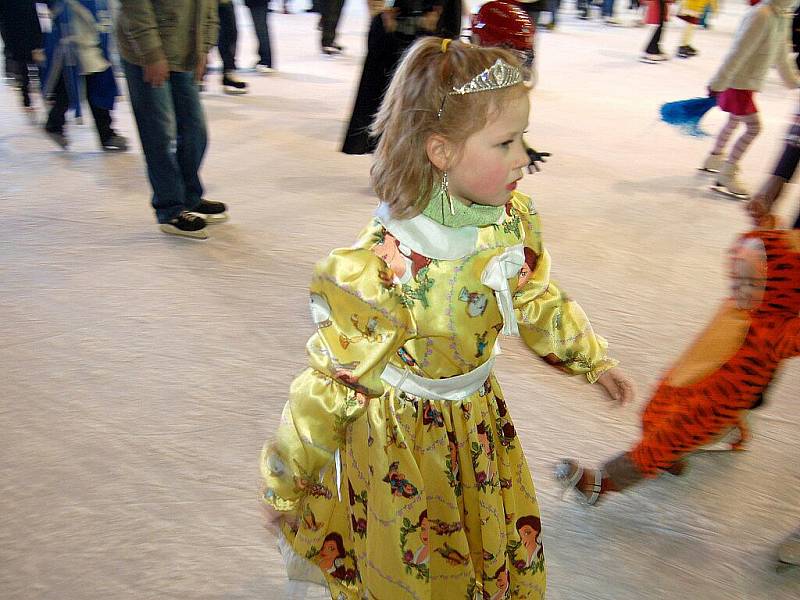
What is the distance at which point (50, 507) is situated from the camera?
160 centimetres

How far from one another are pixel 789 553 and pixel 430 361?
983mm

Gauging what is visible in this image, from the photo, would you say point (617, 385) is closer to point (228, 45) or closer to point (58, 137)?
point (58, 137)

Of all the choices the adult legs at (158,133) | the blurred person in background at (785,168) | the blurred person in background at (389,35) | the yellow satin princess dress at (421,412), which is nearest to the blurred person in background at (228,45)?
the blurred person in background at (389,35)

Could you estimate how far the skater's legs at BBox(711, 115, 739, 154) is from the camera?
3543 millimetres

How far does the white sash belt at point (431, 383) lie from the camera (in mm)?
1068

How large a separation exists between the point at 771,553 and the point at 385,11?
231 centimetres

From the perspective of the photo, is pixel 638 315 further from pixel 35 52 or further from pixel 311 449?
pixel 35 52

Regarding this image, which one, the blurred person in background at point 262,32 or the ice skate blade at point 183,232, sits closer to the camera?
the ice skate blade at point 183,232

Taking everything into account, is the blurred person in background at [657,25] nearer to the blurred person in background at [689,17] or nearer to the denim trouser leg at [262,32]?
the blurred person in background at [689,17]

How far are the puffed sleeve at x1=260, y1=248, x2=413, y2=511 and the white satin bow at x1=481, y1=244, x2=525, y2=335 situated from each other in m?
0.13

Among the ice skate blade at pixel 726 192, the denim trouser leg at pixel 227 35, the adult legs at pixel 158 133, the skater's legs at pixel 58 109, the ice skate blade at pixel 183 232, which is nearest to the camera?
the adult legs at pixel 158 133

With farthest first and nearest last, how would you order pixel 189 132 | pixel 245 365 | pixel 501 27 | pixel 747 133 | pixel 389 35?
1. pixel 747 133
2. pixel 389 35
3. pixel 189 132
4. pixel 245 365
5. pixel 501 27

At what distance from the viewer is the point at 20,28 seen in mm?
3791

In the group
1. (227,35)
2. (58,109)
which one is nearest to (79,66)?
(58,109)
